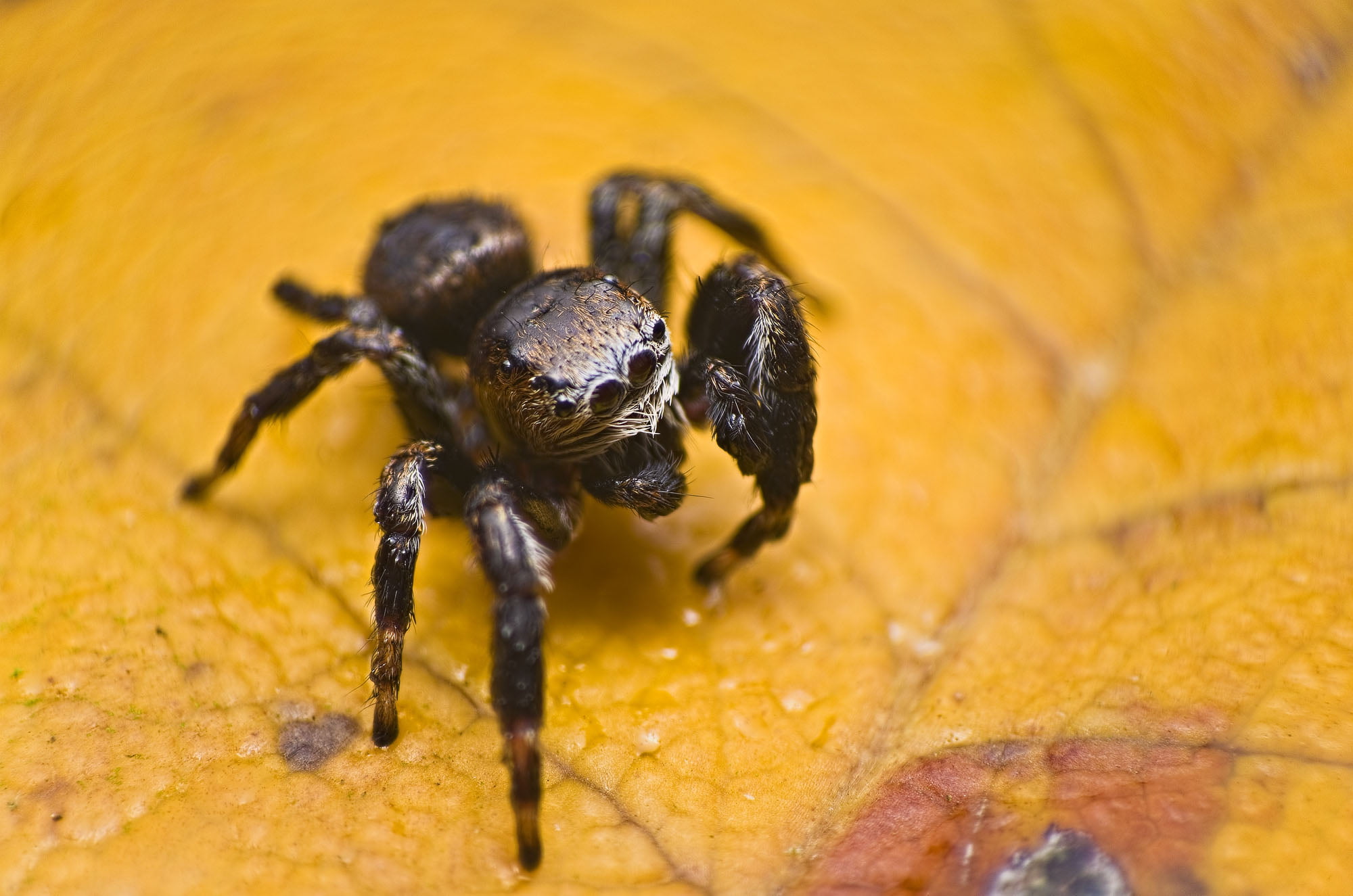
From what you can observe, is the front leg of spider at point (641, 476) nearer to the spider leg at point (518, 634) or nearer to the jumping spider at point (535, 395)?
the jumping spider at point (535, 395)

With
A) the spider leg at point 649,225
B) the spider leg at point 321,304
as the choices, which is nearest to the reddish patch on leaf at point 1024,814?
the spider leg at point 649,225

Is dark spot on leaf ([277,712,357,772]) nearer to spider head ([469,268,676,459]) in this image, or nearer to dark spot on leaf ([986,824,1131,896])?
spider head ([469,268,676,459])

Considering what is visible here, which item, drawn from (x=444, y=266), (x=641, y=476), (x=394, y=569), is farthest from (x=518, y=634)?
(x=444, y=266)

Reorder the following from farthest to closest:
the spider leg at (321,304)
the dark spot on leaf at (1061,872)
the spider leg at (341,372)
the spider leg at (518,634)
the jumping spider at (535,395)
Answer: the spider leg at (321,304)
the spider leg at (341,372)
the jumping spider at (535,395)
the spider leg at (518,634)
the dark spot on leaf at (1061,872)

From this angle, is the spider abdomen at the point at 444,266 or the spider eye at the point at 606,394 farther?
the spider abdomen at the point at 444,266

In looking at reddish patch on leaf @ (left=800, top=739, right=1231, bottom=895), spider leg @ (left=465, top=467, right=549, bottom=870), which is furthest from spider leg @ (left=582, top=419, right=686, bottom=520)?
reddish patch on leaf @ (left=800, top=739, right=1231, bottom=895)

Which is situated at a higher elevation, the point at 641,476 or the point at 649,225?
the point at 649,225

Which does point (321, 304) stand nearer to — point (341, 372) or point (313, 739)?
point (341, 372)

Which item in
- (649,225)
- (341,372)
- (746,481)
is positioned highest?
(649,225)
